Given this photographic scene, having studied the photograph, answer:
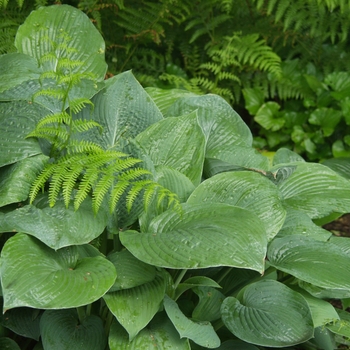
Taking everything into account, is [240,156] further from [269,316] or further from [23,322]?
[23,322]

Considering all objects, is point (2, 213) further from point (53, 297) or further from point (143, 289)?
point (143, 289)

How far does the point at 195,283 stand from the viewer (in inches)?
70.6

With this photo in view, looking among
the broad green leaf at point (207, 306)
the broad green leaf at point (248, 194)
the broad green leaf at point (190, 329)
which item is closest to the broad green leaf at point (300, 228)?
the broad green leaf at point (248, 194)

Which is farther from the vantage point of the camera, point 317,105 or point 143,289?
point 317,105

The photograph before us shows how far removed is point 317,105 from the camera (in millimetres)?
3709

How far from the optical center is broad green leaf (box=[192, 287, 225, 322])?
1.82 m

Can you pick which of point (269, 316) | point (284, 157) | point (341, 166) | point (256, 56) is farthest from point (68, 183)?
point (256, 56)

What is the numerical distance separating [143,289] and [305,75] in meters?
2.51

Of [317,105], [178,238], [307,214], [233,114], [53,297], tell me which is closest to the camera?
[53,297]

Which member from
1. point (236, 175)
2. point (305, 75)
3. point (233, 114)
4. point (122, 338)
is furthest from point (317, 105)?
point (122, 338)

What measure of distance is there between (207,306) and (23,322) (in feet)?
2.06

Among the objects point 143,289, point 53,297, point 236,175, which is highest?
point 236,175

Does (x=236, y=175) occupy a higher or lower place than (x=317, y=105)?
higher

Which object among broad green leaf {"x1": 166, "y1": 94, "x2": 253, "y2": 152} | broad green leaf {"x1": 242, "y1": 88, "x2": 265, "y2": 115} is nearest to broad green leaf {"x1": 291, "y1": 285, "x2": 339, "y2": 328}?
broad green leaf {"x1": 166, "y1": 94, "x2": 253, "y2": 152}
